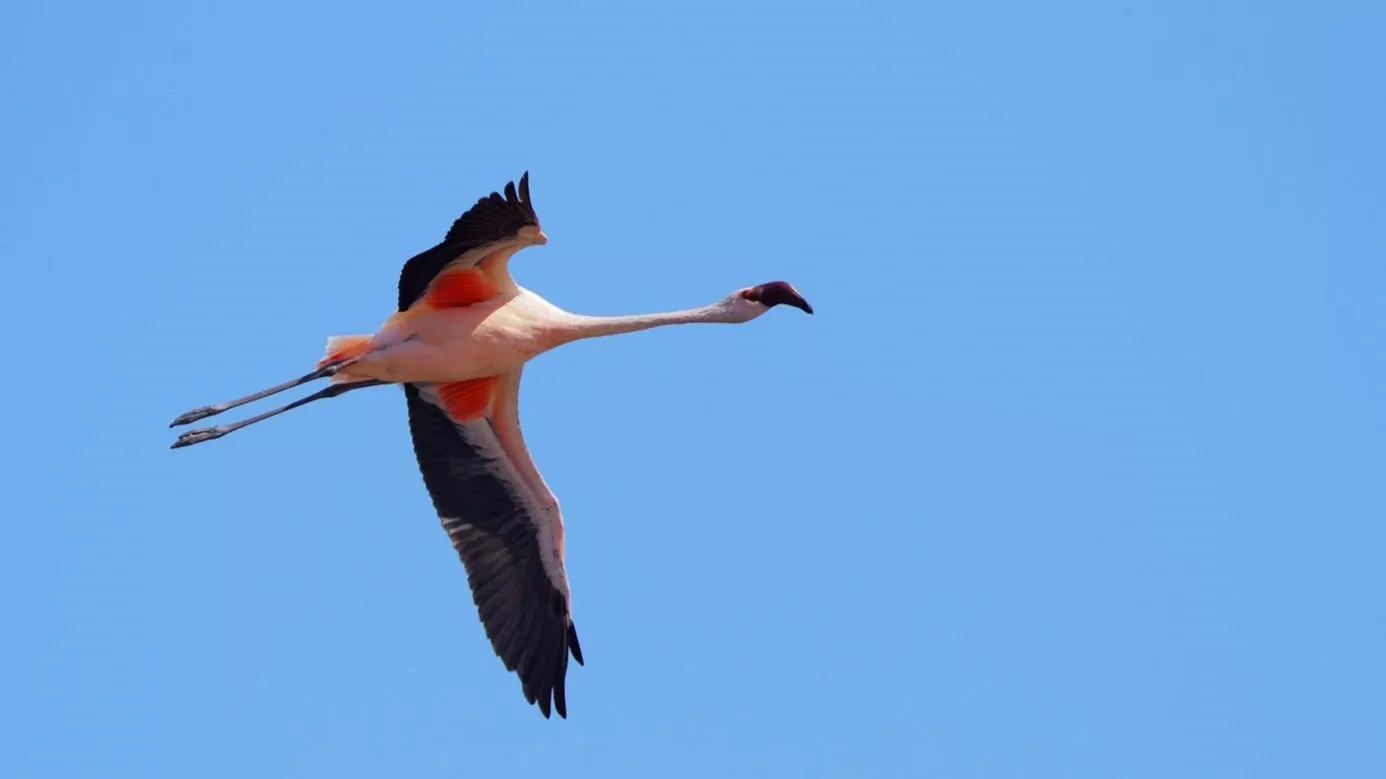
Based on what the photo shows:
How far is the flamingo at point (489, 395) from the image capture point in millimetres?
19609

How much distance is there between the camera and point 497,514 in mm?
21172

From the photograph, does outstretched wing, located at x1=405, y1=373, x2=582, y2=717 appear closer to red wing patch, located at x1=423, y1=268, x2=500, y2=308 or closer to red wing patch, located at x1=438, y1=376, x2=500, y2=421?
red wing patch, located at x1=438, y1=376, x2=500, y2=421

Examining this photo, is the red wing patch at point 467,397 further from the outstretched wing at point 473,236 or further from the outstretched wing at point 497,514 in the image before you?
the outstretched wing at point 473,236

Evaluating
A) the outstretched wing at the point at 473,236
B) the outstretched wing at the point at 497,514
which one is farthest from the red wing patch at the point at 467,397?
the outstretched wing at the point at 473,236

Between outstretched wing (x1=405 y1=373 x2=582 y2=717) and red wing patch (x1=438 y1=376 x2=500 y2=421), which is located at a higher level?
red wing patch (x1=438 y1=376 x2=500 y2=421)

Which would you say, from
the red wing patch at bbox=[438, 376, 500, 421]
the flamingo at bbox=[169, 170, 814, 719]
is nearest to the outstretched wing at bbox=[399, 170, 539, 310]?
the flamingo at bbox=[169, 170, 814, 719]

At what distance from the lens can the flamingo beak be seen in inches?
789

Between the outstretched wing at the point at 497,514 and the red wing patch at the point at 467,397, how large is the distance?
1cm

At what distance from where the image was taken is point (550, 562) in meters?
21.1

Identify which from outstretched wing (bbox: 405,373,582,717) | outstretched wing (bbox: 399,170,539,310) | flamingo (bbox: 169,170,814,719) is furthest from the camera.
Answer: outstretched wing (bbox: 405,373,582,717)

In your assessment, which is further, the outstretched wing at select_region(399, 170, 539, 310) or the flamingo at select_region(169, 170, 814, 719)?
the flamingo at select_region(169, 170, 814, 719)

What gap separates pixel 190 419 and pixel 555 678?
4.63 meters

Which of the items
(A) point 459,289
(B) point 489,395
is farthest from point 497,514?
(A) point 459,289

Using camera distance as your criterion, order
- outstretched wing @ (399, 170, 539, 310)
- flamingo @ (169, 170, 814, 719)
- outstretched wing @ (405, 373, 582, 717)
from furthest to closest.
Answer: outstretched wing @ (405, 373, 582, 717), flamingo @ (169, 170, 814, 719), outstretched wing @ (399, 170, 539, 310)
